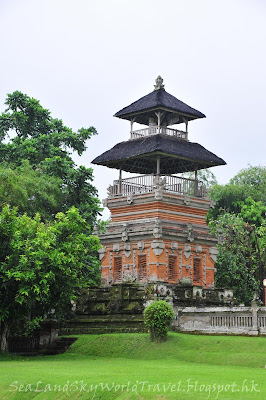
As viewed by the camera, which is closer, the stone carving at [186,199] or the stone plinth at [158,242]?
the stone plinth at [158,242]

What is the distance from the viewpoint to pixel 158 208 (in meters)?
38.6

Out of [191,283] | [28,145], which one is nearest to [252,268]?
[191,283]

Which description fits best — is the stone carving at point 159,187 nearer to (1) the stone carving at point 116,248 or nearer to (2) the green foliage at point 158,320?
(1) the stone carving at point 116,248

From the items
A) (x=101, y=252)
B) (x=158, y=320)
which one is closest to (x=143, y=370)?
(x=158, y=320)

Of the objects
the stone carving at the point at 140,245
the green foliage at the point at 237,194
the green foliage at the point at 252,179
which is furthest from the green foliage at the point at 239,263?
the green foliage at the point at 252,179

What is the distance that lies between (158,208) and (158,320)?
9514 mm

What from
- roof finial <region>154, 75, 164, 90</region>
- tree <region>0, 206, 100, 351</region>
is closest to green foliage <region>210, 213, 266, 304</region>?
roof finial <region>154, 75, 164, 90</region>

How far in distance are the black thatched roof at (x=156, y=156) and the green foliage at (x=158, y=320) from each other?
10.6 metres

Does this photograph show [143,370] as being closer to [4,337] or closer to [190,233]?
[4,337]

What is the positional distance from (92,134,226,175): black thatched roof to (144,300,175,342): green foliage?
10.6 meters

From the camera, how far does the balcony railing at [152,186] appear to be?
130ft

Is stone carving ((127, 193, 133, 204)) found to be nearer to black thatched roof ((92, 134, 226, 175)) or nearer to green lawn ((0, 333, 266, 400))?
black thatched roof ((92, 134, 226, 175))

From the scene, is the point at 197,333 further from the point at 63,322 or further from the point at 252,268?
the point at 252,268

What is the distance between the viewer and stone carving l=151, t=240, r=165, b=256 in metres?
37.3
